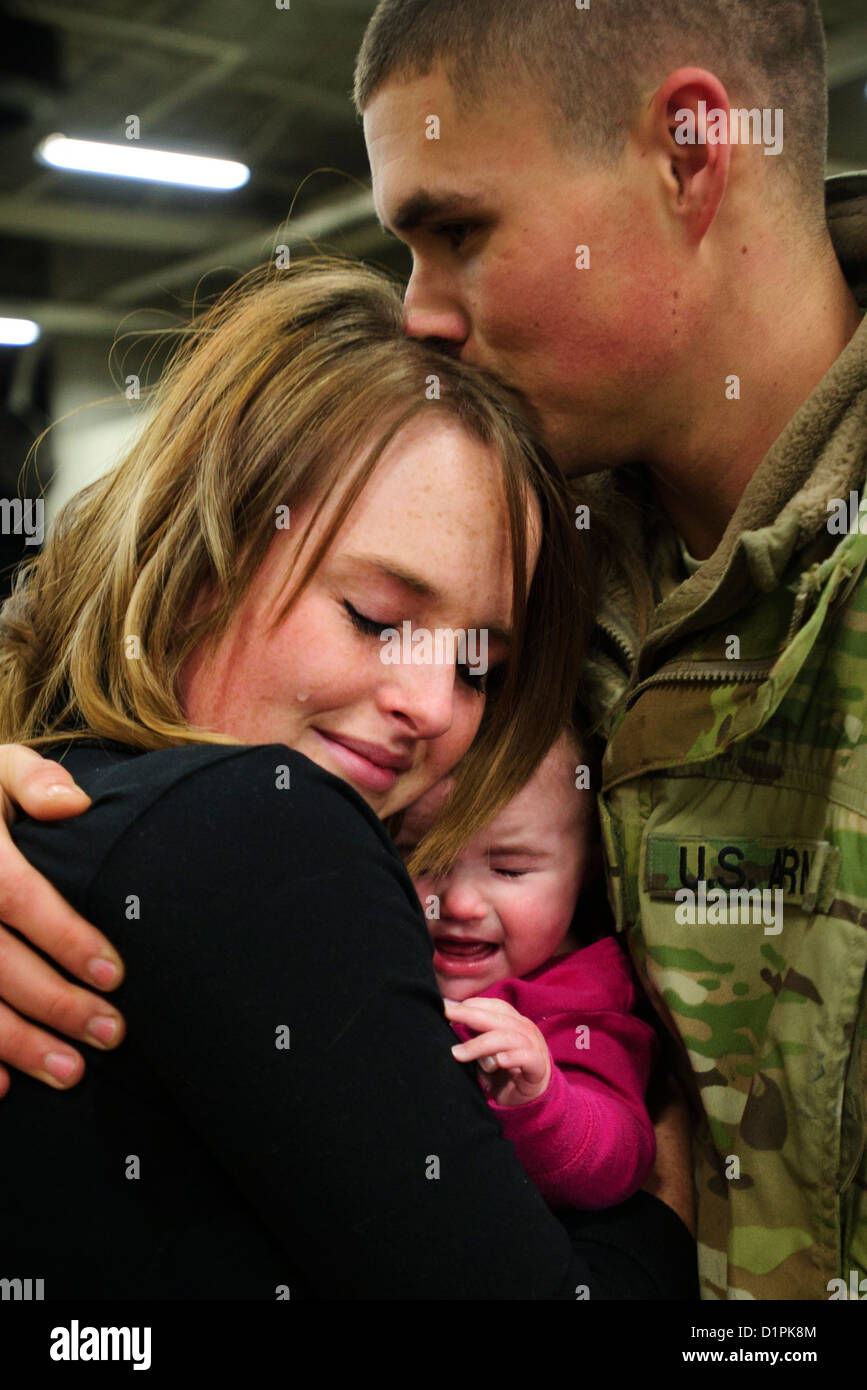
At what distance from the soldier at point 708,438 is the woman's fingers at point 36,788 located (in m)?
0.66

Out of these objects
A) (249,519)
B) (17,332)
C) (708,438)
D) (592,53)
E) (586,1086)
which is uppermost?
(17,332)

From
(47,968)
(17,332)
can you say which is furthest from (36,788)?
(17,332)

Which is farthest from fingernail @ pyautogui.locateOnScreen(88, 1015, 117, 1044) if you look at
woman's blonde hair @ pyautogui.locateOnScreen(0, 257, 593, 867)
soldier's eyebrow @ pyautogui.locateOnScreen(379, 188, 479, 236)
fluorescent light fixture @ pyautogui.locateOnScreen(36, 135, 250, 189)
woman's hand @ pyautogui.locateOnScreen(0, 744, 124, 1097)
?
fluorescent light fixture @ pyautogui.locateOnScreen(36, 135, 250, 189)

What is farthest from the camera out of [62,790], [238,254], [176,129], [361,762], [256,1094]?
[238,254]

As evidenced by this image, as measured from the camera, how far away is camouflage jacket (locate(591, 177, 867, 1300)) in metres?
1.20

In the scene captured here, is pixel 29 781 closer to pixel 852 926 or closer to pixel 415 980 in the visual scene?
pixel 415 980

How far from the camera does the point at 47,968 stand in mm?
942

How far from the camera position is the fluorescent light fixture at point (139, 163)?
4961 millimetres

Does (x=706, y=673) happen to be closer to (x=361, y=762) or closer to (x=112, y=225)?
(x=361, y=762)

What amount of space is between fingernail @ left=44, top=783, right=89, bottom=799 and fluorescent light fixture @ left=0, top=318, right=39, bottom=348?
504cm

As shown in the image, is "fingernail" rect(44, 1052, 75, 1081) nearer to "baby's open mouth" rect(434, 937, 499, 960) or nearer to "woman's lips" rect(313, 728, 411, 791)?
"woman's lips" rect(313, 728, 411, 791)

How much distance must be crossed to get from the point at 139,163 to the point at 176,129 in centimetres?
34
